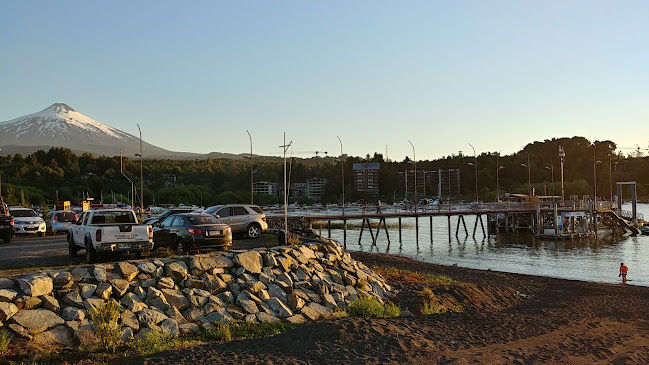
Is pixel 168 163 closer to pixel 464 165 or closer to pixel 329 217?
pixel 464 165

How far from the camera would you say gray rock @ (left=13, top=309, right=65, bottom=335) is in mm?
10867

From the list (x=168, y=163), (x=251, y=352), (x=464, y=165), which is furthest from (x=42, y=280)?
(x=464, y=165)

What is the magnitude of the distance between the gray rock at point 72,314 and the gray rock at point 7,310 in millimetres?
926

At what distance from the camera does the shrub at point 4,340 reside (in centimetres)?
989

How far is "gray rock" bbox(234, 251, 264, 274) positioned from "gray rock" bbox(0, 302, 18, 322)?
6.00 metres

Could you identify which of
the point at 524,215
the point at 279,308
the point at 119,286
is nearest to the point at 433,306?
the point at 279,308

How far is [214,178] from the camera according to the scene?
154500mm

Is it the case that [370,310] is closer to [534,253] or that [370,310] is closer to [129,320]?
[129,320]

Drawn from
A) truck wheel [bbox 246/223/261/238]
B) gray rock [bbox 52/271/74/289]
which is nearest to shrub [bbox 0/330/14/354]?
gray rock [bbox 52/271/74/289]

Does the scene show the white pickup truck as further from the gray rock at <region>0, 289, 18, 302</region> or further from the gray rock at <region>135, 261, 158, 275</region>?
the gray rock at <region>0, 289, 18, 302</region>

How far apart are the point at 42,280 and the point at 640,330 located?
50.4 feet

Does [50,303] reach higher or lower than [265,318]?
higher

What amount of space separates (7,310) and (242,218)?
1686cm

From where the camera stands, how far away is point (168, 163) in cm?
17150
